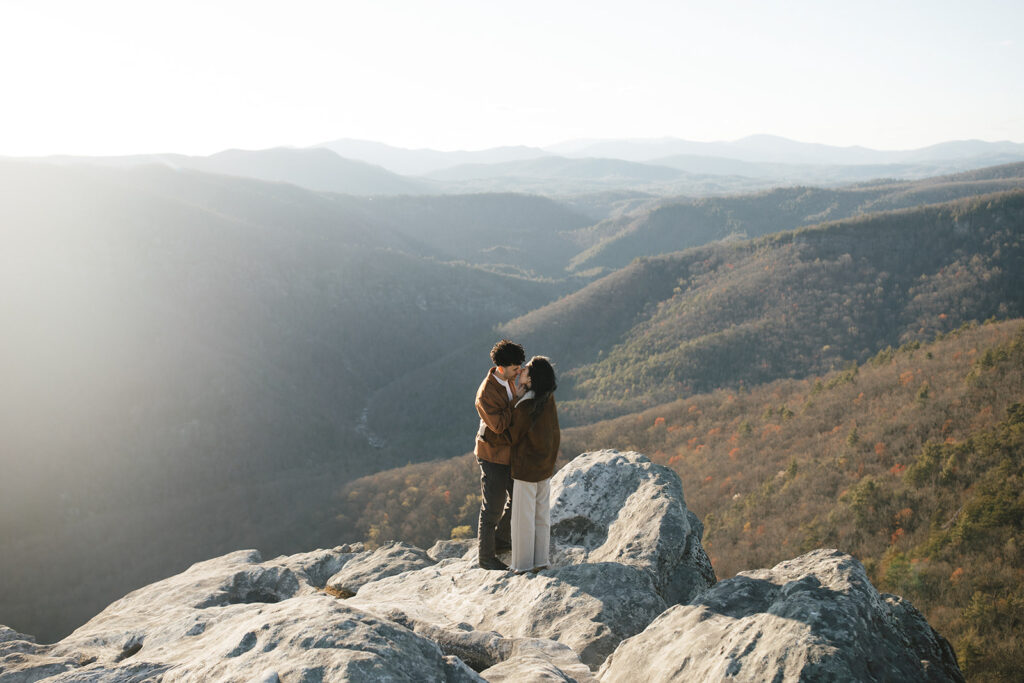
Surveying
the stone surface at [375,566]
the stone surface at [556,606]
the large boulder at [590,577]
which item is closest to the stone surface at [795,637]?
the stone surface at [556,606]

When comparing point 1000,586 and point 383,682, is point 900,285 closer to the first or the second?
point 1000,586

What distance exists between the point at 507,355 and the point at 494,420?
91cm

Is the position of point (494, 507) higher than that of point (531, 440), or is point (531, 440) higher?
point (531, 440)

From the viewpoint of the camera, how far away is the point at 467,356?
127 meters

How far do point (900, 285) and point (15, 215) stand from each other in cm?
16795

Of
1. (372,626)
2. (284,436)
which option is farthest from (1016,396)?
(284,436)

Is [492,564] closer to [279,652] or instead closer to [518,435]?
[518,435]

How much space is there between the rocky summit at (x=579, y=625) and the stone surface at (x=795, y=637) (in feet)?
0.06

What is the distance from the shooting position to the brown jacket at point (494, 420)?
7594 millimetres

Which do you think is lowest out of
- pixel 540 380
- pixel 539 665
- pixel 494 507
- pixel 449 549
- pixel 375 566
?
pixel 449 549

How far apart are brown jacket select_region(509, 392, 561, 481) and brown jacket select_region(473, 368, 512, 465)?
0.38 feet

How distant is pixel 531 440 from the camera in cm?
781

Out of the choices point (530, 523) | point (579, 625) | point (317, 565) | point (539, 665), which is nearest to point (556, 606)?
point (579, 625)

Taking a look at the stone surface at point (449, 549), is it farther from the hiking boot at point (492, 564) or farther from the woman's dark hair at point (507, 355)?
the woman's dark hair at point (507, 355)
